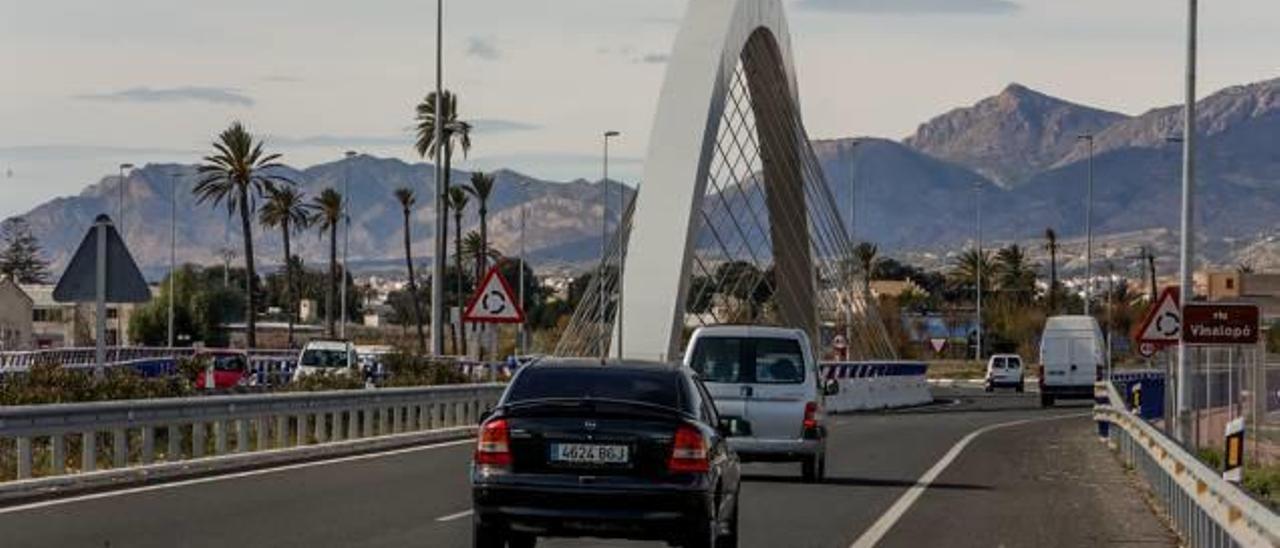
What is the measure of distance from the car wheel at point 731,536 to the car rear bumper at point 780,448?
377 inches

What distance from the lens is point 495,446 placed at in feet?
55.0

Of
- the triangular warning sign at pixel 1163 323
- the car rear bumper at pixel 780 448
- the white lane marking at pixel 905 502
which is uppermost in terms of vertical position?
the triangular warning sign at pixel 1163 323

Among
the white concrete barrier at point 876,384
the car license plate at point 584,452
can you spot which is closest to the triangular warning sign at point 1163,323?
the white concrete barrier at point 876,384

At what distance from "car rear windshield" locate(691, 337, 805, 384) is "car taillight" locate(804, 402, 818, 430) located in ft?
1.27

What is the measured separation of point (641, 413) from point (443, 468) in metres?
13.7

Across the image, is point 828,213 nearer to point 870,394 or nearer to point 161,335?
point 870,394

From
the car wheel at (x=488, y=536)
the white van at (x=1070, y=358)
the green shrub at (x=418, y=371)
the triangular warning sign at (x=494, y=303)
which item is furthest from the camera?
the white van at (x=1070, y=358)

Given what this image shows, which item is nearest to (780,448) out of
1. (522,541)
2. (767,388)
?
(767,388)

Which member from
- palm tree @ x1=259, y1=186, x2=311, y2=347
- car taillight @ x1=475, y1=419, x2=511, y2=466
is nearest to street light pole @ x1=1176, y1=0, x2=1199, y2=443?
car taillight @ x1=475, y1=419, x2=511, y2=466

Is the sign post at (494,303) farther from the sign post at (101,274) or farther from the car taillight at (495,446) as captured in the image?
the car taillight at (495,446)

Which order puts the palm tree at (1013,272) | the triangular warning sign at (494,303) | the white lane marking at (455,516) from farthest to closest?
the palm tree at (1013,272)
the triangular warning sign at (494,303)
the white lane marking at (455,516)

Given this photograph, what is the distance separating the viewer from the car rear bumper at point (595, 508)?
54.5 ft

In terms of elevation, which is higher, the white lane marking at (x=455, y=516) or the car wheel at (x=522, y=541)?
the car wheel at (x=522, y=541)

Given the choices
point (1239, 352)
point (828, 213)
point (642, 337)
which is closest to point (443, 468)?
point (1239, 352)
